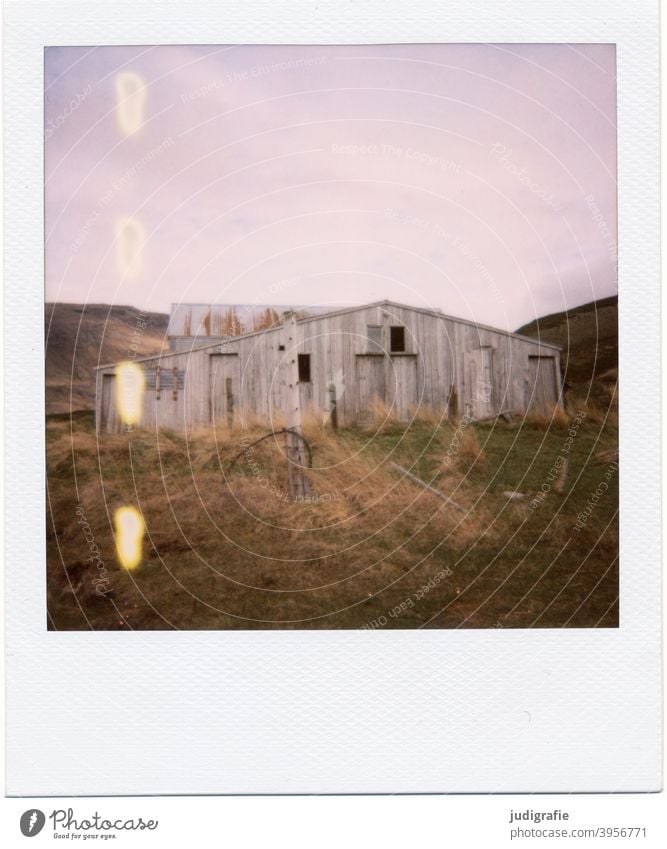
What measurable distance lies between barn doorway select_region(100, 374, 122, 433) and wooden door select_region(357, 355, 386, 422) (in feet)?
5.47

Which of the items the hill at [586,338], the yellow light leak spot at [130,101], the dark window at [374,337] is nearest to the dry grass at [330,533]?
the hill at [586,338]

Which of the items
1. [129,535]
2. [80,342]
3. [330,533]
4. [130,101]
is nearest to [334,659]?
[330,533]

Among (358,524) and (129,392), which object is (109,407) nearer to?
(129,392)

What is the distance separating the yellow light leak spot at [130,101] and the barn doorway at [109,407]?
1580 millimetres

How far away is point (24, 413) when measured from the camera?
290 cm

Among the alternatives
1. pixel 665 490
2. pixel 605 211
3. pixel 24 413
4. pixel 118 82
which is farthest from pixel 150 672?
pixel 605 211

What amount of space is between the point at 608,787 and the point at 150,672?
2.80 m

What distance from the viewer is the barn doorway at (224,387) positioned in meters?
3.37

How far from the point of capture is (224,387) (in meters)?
3.44

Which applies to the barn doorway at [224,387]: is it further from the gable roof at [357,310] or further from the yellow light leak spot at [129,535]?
the yellow light leak spot at [129,535]

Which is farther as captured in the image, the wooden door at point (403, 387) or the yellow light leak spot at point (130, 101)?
the wooden door at point (403, 387)

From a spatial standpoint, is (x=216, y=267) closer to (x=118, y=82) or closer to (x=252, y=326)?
(x=252, y=326)

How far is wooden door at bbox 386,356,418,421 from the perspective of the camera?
345cm

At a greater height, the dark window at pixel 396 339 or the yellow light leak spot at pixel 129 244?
the yellow light leak spot at pixel 129 244
